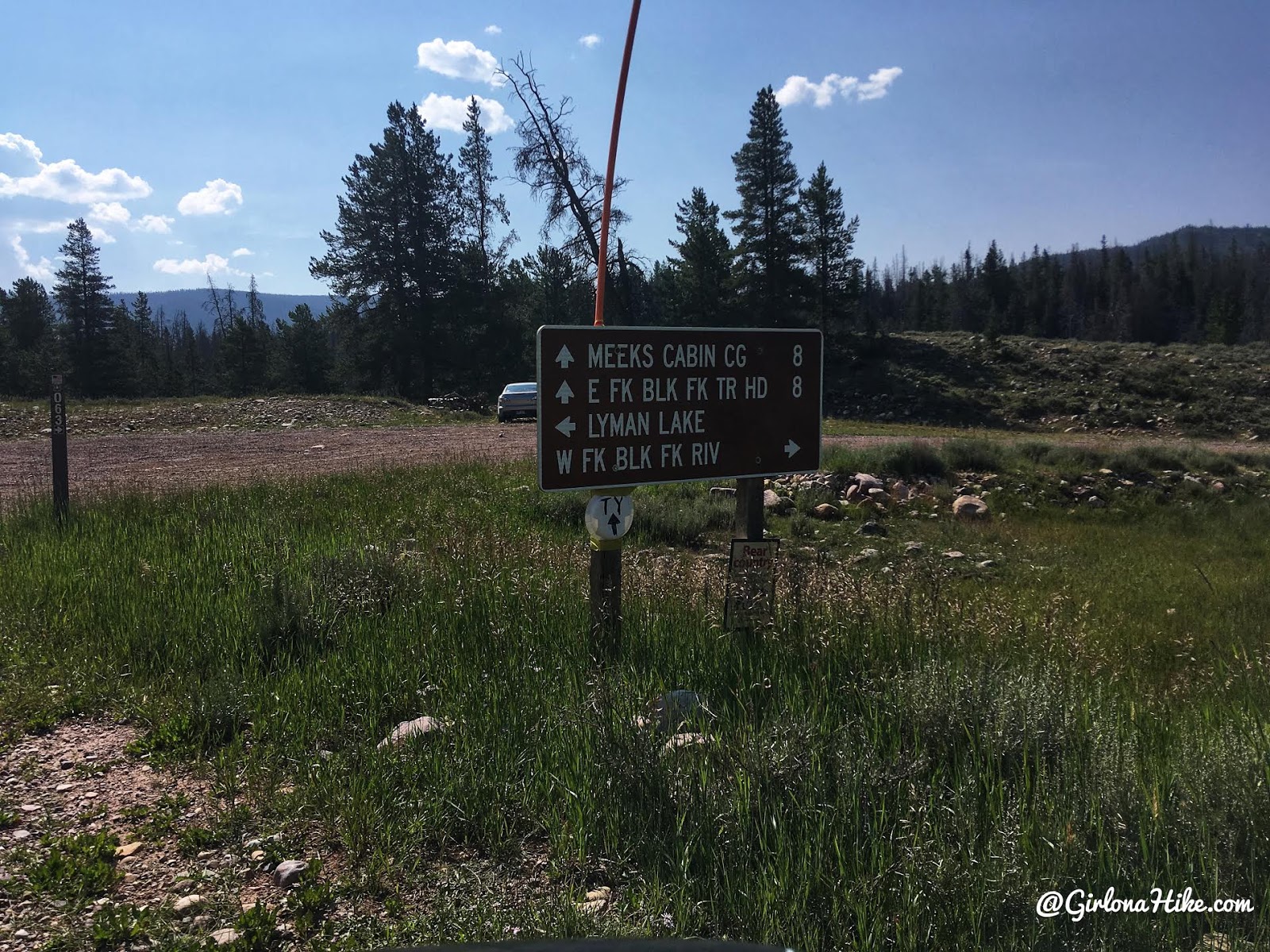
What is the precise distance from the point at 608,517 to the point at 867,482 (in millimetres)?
10088

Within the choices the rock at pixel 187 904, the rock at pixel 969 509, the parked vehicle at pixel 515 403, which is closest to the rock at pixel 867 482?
the rock at pixel 969 509

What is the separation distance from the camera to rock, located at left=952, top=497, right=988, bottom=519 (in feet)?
43.5

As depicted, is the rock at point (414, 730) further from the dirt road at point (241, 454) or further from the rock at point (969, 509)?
the rock at point (969, 509)

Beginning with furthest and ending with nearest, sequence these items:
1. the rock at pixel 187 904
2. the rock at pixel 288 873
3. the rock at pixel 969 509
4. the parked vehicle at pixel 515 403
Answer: the parked vehicle at pixel 515 403 < the rock at pixel 969 509 < the rock at pixel 288 873 < the rock at pixel 187 904

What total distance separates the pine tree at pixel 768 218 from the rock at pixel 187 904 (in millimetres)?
42011

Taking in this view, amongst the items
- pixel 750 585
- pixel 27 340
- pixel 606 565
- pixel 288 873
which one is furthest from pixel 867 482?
pixel 27 340

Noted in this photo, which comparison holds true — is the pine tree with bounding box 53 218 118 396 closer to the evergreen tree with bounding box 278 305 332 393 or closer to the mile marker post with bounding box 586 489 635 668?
the evergreen tree with bounding box 278 305 332 393

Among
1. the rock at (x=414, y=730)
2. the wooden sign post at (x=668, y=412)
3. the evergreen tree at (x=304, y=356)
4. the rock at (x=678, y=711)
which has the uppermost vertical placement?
the evergreen tree at (x=304, y=356)

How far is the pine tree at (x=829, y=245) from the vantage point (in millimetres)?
48656

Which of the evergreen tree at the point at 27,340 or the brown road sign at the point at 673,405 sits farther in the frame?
the evergreen tree at the point at 27,340

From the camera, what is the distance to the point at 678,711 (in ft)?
13.2

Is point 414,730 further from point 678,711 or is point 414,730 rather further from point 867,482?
point 867,482

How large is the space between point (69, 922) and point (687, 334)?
3752 millimetres

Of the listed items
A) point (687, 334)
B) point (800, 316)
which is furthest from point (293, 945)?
point (800, 316)
